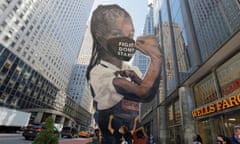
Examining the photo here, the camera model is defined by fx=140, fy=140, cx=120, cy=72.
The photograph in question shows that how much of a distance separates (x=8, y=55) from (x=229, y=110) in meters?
43.7

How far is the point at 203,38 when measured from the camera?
1107 centimetres

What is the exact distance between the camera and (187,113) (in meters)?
12.2

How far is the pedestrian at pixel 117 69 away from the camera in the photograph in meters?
10.6

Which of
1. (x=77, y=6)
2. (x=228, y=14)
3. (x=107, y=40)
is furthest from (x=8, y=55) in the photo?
(x=77, y=6)

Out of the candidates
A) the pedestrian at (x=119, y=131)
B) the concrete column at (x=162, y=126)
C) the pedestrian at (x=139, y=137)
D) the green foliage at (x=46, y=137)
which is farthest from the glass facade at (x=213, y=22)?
the concrete column at (x=162, y=126)

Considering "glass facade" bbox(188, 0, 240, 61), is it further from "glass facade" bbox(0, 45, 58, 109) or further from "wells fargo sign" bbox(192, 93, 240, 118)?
"glass facade" bbox(0, 45, 58, 109)

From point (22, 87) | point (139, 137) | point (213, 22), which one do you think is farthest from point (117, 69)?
point (22, 87)

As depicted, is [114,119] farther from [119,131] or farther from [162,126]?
[162,126]

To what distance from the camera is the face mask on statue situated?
453 inches

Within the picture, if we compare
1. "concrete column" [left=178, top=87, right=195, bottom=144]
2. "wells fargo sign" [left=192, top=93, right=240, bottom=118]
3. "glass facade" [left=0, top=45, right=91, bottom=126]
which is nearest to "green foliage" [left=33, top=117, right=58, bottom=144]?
"wells fargo sign" [left=192, top=93, right=240, bottom=118]

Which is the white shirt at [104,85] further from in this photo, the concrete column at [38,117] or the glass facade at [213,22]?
the concrete column at [38,117]

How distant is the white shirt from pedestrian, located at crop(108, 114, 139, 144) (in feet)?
3.60

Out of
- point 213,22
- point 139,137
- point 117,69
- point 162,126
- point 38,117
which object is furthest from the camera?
point 38,117

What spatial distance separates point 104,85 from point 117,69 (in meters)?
1.78
